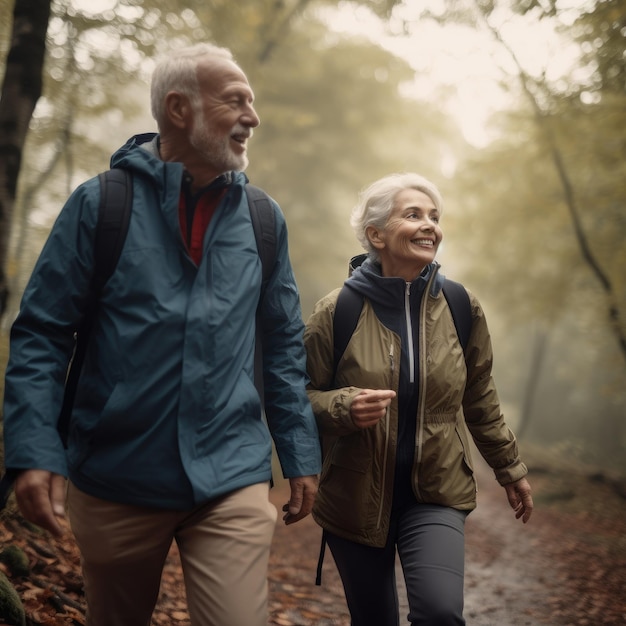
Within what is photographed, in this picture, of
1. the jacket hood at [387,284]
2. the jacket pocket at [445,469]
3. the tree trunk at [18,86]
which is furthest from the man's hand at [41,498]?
the tree trunk at [18,86]

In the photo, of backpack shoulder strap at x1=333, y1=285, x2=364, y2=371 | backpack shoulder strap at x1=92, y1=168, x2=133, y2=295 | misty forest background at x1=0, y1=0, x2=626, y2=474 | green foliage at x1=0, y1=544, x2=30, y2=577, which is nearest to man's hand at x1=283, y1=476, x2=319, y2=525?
backpack shoulder strap at x1=333, y1=285, x2=364, y2=371

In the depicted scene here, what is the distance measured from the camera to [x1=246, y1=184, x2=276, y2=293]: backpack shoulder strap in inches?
109

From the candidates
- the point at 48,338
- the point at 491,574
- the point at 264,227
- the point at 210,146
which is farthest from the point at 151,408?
the point at 491,574

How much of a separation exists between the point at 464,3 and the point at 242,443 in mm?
8952

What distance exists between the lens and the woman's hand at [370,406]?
287 centimetres

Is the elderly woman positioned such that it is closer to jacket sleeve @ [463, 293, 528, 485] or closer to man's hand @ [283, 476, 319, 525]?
jacket sleeve @ [463, 293, 528, 485]

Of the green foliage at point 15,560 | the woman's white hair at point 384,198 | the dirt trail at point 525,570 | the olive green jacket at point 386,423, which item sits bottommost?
the dirt trail at point 525,570

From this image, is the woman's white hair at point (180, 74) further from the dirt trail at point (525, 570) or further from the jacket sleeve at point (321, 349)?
the dirt trail at point (525, 570)

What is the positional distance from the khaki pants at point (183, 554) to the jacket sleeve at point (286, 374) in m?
0.31

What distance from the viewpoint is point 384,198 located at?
362cm

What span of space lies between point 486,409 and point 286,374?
1254mm

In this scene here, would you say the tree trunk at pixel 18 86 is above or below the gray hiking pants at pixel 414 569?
above

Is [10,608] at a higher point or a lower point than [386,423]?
lower

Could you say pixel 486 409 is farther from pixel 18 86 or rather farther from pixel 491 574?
pixel 491 574
